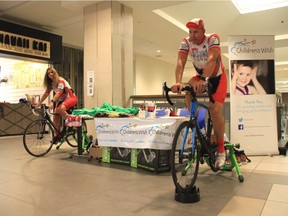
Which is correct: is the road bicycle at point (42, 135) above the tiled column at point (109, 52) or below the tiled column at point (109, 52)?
below

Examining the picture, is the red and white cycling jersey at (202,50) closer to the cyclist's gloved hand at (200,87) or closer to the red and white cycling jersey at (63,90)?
the cyclist's gloved hand at (200,87)

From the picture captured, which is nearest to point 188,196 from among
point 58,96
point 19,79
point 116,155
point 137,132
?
point 137,132

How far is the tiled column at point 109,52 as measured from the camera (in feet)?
17.8

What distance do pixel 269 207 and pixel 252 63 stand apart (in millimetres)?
2607

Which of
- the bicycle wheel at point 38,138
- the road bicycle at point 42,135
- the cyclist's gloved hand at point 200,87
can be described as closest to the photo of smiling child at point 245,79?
the cyclist's gloved hand at point 200,87

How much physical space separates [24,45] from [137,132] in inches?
214

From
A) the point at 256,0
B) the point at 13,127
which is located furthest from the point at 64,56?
the point at 256,0

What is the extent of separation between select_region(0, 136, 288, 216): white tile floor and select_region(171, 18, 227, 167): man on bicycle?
42 centimetres

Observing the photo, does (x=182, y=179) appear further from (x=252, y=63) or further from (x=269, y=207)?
(x=252, y=63)

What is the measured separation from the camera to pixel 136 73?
12375 mm

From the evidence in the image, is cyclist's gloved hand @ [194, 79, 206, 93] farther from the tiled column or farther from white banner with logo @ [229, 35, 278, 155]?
the tiled column

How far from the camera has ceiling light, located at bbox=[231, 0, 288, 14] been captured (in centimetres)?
689

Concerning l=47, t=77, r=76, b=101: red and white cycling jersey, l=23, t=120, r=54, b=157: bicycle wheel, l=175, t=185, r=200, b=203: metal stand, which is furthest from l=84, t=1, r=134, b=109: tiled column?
Answer: l=175, t=185, r=200, b=203: metal stand

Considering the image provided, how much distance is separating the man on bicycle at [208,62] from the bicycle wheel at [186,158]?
402 mm
